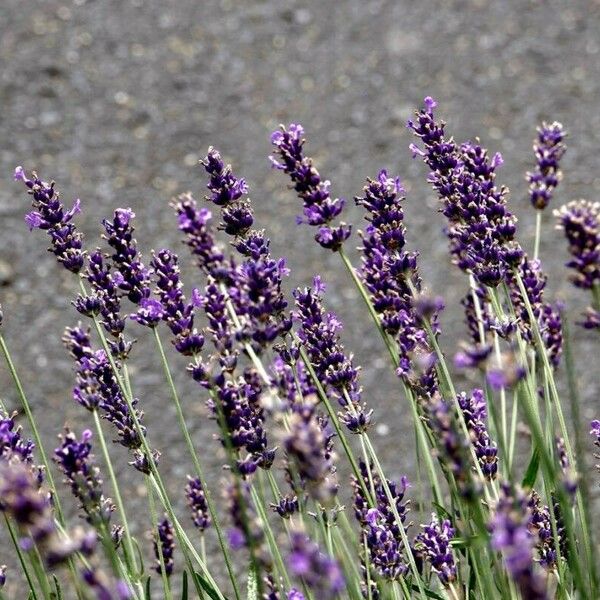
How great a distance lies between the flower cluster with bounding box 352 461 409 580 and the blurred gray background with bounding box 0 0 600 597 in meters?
2.36

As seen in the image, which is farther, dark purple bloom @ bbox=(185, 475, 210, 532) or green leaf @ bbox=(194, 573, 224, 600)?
dark purple bloom @ bbox=(185, 475, 210, 532)

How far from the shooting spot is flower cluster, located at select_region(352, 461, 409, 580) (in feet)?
4.66

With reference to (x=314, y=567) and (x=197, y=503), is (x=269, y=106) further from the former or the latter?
(x=314, y=567)

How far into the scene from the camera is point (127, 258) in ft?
5.25

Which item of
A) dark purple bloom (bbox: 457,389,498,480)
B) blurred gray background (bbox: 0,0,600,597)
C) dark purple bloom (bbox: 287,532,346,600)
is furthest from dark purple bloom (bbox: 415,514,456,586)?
blurred gray background (bbox: 0,0,600,597)

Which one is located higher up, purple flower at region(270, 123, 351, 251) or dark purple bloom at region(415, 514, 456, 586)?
purple flower at region(270, 123, 351, 251)

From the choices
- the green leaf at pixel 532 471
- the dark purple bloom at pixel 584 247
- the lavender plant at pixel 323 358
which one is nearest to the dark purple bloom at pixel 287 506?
the lavender plant at pixel 323 358

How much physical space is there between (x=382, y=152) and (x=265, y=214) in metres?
0.57

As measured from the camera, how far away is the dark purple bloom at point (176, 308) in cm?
151

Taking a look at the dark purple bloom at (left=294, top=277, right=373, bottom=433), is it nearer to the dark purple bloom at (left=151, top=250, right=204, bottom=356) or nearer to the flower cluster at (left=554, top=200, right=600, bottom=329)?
the dark purple bloom at (left=151, top=250, right=204, bottom=356)

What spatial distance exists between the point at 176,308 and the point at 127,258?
→ 0.41 feet

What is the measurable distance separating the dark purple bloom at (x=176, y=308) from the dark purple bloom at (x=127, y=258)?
0.20 ft

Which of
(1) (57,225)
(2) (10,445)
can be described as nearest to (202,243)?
(2) (10,445)

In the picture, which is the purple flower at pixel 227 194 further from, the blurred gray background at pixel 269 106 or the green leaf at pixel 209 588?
the blurred gray background at pixel 269 106
